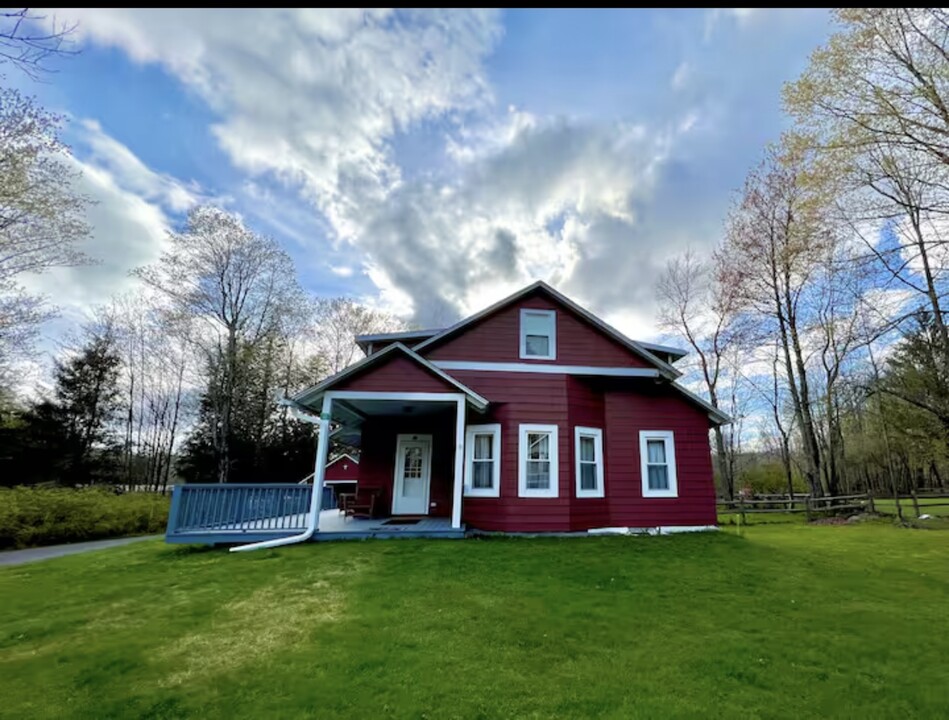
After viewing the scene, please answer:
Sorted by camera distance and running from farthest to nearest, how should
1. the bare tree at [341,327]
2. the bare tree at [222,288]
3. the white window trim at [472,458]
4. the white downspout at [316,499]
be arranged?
the bare tree at [341,327] → the bare tree at [222,288] → the white window trim at [472,458] → the white downspout at [316,499]

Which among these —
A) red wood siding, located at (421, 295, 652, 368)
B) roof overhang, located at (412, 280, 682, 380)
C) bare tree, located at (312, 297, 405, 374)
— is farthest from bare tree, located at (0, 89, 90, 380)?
bare tree, located at (312, 297, 405, 374)

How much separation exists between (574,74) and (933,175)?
9.06m

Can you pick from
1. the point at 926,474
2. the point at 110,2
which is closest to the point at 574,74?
the point at 110,2

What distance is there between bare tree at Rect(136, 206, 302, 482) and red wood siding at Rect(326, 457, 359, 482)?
16.4 feet

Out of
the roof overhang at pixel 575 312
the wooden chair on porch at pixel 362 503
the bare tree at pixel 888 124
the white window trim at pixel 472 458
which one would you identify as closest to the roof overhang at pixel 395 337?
the roof overhang at pixel 575 312

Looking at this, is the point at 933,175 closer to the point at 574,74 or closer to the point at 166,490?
the point at 574,74

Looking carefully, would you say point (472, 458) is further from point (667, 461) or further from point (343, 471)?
point (343, 471)

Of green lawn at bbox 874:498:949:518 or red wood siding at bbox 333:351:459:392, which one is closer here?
red wood siding at bbox 333:351:459:392

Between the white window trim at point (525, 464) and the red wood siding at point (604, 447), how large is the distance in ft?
0.32

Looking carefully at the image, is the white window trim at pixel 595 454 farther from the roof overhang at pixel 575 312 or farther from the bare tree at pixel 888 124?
the bare tree at pixel 888 124

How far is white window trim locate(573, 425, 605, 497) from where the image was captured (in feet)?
37.1

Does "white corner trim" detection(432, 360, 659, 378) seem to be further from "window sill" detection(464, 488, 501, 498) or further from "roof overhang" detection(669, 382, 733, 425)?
"window sill" detection(464, 488, 501, 498)

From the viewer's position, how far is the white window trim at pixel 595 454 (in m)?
11.3

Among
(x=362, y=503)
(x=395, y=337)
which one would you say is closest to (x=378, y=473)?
(x=362, y=503)
